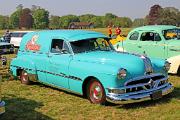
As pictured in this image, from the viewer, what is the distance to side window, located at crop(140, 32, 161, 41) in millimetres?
13125

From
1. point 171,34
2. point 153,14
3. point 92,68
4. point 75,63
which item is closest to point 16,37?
point 171,34

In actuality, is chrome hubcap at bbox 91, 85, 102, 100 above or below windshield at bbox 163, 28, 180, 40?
below

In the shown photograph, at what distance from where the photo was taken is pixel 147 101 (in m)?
8.62

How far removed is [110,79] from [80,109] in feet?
3.13

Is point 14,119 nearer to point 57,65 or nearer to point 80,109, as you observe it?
point 80,109

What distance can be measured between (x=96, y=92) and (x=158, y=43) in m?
5.27

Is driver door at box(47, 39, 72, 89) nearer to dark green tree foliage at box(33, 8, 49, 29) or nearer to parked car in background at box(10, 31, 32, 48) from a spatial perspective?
parked car in background at box(10, 31, 32, 48)

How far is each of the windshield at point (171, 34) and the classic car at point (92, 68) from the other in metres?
3.75

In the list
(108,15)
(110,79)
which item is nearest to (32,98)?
(110,79)

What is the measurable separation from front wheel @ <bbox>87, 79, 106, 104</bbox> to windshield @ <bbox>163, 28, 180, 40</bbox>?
5.32 metres

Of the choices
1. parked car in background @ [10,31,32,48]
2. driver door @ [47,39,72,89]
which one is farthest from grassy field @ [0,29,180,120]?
parked car in background @ [10,31,32,48]

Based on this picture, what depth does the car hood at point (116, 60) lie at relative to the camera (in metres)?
8.08

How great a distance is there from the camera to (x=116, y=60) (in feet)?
27.4

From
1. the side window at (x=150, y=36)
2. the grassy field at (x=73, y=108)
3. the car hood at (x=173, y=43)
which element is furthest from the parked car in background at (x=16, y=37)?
the grassy field at (x=73, y=108)
